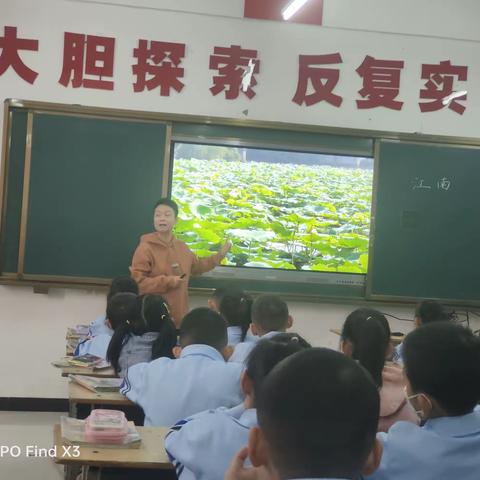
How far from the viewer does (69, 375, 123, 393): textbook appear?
2561mm

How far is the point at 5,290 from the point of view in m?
4.84

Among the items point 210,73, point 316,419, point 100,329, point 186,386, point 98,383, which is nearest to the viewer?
point 316,419

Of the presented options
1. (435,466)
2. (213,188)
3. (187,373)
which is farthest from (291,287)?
(435,466)

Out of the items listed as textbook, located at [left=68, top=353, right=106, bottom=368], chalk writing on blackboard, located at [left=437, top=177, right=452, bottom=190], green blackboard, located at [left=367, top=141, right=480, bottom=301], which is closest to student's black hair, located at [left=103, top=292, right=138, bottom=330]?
textbook, located at [left=68, top=353, right=106, bottom=368]

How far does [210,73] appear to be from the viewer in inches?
194

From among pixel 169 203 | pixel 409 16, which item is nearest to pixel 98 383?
pixel 169 203

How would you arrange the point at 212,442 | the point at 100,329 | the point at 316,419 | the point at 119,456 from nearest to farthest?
1. the point at 316,419
2. the point at 212,442
3. the point at 119,456
4. the point at 100,329

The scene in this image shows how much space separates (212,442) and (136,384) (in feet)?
2.67

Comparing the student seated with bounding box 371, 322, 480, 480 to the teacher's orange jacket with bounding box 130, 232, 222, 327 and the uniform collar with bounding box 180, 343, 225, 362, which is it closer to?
the uniform collar with bounding box 180, 343, 225, 362

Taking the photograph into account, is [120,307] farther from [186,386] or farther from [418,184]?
[418,184]

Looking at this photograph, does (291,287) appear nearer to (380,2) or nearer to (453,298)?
(453,298)

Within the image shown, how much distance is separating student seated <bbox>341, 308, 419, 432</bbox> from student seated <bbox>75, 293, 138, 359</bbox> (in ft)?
3.30

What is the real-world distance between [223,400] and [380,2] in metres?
3.81

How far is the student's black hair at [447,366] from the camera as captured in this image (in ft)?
5.10
